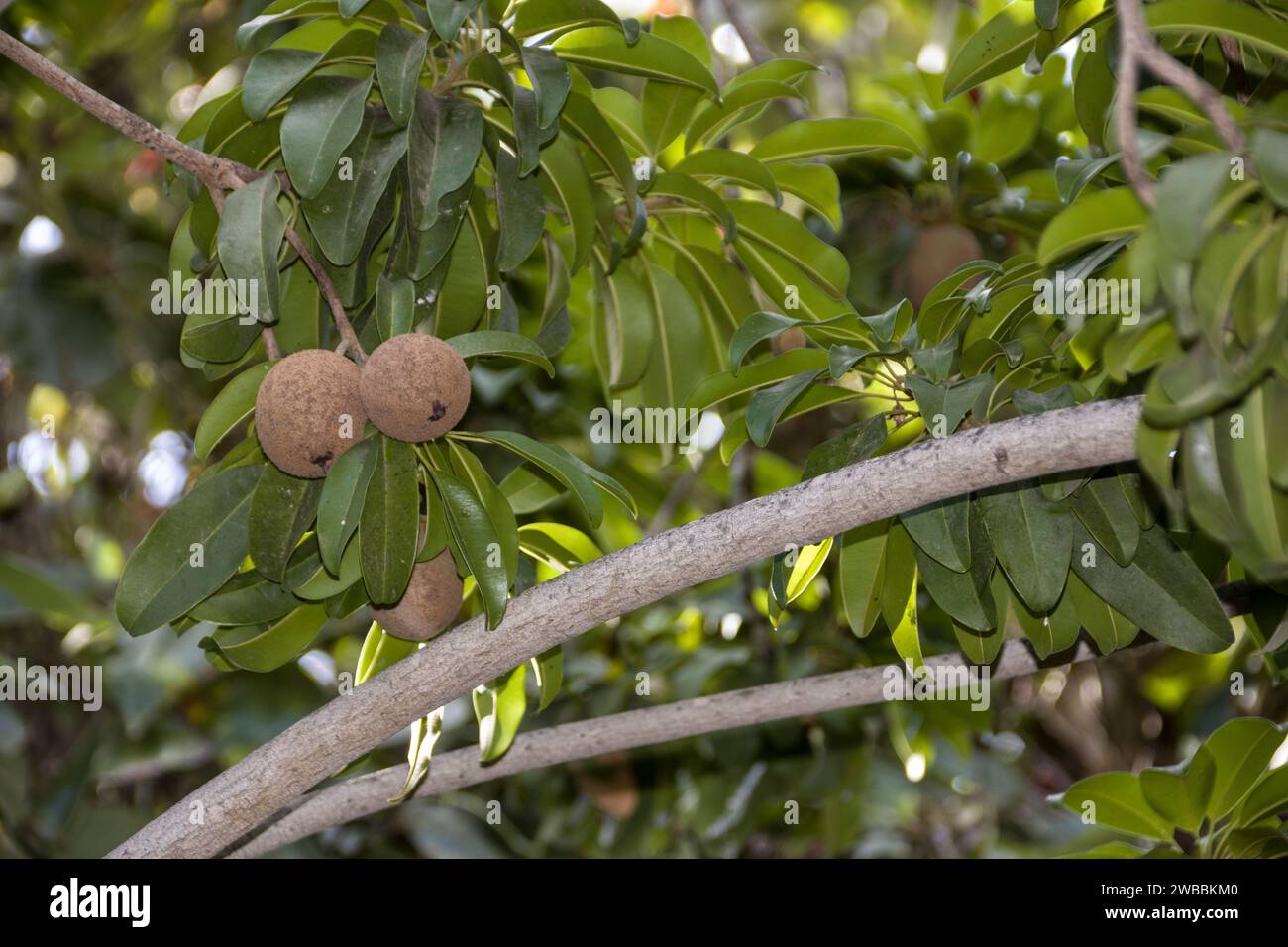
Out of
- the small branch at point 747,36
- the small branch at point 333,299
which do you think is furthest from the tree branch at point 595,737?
the small branch at point 747,36

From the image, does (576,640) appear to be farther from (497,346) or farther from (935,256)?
(497,346)

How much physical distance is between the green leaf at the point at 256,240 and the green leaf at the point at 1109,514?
0.75 meters

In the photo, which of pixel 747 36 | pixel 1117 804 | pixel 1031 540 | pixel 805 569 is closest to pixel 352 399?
pixel 805 569

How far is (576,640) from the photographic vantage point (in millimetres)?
2312

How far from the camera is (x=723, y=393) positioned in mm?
1242

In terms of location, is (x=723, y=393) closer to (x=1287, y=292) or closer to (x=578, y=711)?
(x=1287, y=292)

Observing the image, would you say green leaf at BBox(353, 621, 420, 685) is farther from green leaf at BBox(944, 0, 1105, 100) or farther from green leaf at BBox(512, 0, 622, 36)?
green leaf at BBox(944, 0, 1105, 100)

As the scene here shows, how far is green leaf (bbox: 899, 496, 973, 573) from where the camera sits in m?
1.09

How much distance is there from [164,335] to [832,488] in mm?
2206

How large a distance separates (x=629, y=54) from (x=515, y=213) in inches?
9.8

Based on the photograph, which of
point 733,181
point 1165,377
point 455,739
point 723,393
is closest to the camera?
point 1165,377

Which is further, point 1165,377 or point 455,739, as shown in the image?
point 455,739

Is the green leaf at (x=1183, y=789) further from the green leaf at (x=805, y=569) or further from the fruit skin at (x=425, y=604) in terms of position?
the fruit skin at (x=425, y=604)
